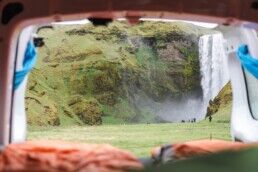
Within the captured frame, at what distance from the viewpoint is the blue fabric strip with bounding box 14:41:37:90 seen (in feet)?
9.34

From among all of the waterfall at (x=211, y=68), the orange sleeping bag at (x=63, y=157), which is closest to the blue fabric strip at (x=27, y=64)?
the orange sleeping bag at (x=63, y=157)

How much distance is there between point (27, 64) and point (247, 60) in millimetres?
1377

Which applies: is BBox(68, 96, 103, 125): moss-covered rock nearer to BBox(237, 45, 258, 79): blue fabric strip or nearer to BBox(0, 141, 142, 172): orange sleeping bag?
BBox(237, 45, 258, 79): blue fabric strip

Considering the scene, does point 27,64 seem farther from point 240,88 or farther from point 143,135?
point 143,135

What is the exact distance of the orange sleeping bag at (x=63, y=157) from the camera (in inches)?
66.8

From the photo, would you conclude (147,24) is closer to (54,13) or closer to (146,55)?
(146,55)

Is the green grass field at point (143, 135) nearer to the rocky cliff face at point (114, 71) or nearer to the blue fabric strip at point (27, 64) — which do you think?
the rocky cliff face at point (114, 71)

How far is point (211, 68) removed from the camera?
10.6 meters

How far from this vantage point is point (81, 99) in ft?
32.8

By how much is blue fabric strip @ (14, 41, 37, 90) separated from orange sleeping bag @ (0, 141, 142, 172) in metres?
0.84

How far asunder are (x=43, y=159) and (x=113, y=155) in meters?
0.26

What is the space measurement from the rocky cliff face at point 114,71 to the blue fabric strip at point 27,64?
627cm

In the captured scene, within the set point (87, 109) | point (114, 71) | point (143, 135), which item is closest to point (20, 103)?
point (143, 135)

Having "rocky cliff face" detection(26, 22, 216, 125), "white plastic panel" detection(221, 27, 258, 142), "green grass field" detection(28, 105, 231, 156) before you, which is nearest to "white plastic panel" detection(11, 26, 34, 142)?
"white plastic panel" detection(221, 27, 258, 142)
